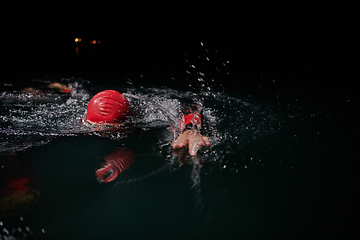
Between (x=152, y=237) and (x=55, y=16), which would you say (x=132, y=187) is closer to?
(x=152, y=237)

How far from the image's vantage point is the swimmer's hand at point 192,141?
2322mm

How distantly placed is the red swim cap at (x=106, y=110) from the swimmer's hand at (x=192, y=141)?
0.83m

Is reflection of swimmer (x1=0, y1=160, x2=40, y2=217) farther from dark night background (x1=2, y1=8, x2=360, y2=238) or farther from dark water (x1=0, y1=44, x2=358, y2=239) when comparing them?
dark night background (x1=2, y1=8, x2=360, y2=238)

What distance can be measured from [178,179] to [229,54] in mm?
7415

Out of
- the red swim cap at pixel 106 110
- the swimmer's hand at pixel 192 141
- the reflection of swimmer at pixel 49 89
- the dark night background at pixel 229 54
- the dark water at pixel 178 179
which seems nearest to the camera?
the dark water at pixel 178 179

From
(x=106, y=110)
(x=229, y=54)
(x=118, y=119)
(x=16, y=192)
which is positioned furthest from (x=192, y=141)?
(x=229, y=54)

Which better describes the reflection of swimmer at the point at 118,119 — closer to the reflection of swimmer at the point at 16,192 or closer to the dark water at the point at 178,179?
the dark water at the point at 178,179

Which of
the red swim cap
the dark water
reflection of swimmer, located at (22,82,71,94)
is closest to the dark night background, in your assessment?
the dark water

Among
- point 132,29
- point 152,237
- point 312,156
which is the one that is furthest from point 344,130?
point 132,29

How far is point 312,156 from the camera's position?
92.8 inches

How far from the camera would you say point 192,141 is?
94.1 inches

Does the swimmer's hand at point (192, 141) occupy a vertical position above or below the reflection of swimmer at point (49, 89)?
below

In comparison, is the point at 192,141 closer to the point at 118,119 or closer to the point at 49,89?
the point at 118,119

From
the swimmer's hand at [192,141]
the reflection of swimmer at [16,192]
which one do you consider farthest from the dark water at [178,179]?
the swimmer's hand at [192,141]
